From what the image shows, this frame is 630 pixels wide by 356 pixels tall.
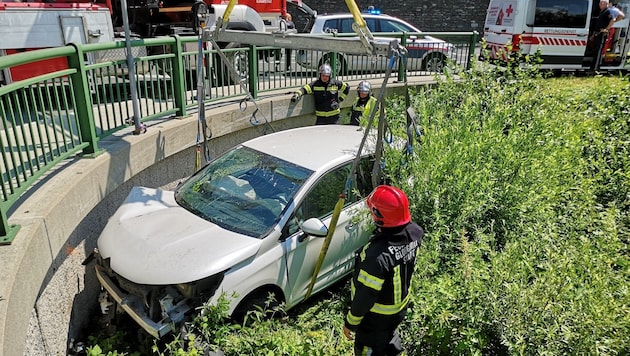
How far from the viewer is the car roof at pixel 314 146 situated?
443 cm

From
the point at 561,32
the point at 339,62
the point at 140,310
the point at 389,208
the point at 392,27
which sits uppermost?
the point at 392,27

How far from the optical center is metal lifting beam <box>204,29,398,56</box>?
4039mm

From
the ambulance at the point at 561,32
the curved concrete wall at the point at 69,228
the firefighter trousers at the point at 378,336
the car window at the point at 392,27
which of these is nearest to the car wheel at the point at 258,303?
the firefighter trousers at the point at 378,336

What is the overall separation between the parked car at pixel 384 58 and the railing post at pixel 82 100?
511 centimetres

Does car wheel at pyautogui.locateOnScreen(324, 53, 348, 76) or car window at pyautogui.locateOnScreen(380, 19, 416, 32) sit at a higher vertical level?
car window at pyautogui.locateOnScreen(380, 19, 416, 32)

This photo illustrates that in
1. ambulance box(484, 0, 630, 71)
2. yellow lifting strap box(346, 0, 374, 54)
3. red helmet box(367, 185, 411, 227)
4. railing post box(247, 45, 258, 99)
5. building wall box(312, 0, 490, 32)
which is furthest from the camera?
building wall box(312, 0, 490, 32)

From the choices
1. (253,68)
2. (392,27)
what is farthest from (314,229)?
(392,27)

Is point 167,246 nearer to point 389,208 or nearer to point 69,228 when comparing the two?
point 69,228

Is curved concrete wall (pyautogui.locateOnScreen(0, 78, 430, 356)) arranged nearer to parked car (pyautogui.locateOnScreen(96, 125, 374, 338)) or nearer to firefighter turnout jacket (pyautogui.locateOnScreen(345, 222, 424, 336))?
parked car (pyautogui.locateOnScreen(96, 125, 374, 338))

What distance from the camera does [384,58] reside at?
1018cm

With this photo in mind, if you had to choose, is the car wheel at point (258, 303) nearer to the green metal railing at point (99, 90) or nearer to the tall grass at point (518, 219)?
the tall grass at point (518, 219)

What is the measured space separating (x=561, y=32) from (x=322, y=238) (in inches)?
467

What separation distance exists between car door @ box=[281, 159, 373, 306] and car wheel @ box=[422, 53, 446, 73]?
6.78m

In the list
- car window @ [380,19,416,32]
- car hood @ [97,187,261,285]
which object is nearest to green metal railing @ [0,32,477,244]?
car hood @ [97,187,261,285]
